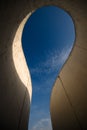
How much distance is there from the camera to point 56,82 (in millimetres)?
8672

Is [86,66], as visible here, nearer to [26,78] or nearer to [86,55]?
[86,55]

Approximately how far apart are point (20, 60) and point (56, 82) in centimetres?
216

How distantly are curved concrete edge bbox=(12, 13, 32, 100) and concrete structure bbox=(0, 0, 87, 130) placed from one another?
0.18 ft

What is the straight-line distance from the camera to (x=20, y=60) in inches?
311

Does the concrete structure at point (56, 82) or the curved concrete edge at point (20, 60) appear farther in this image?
the curved concrete edge at point (20, 60)

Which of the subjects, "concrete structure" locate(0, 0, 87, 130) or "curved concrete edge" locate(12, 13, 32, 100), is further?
"curved concrete edge" locate(12, 13, 32, 100)

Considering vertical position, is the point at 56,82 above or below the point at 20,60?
below

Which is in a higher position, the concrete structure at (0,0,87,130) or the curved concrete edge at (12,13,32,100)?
the curved concrete edge at (12,13,32,100)

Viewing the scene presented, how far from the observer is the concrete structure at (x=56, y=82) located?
5836 mm

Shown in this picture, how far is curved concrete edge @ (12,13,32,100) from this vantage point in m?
6.79

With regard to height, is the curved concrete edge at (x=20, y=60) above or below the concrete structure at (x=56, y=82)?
above

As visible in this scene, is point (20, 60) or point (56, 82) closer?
point (20, 60)

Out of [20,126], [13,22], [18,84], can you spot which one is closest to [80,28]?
[13,22]

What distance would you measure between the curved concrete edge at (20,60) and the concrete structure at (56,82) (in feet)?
0.18
